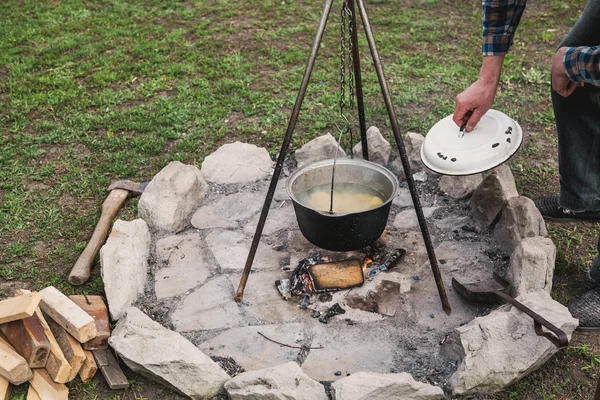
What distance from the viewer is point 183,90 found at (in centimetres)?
Result: 566

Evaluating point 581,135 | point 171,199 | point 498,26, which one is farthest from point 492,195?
point 171,199

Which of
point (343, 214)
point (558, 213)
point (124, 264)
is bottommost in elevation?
point (558, 213)

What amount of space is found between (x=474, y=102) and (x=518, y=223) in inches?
31.3

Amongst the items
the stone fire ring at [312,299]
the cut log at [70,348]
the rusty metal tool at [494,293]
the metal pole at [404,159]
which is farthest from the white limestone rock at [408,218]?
the cut log at [70,348]

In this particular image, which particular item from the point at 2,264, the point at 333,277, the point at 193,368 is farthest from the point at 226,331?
the point at 2,264

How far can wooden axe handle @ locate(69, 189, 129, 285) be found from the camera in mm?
3508

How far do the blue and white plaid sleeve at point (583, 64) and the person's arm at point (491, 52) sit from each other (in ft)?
1.29

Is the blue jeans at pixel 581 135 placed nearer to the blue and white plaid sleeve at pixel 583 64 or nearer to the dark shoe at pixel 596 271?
the dark shoe at pixel 596 271

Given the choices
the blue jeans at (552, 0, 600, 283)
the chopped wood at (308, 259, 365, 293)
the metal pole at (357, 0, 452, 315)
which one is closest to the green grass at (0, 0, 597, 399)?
the blue jeans at (552, 0, 600, 283)

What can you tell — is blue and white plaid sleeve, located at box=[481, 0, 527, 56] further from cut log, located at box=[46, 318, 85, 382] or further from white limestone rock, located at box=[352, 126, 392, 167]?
cut log, located at box=[46, 318, 85, 382]

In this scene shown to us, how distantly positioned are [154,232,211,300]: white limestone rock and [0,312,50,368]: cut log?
70cm

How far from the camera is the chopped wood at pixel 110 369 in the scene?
9.39 feet

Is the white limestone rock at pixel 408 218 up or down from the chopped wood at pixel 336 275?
down

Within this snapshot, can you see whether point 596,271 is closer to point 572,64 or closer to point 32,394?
point 572,64
